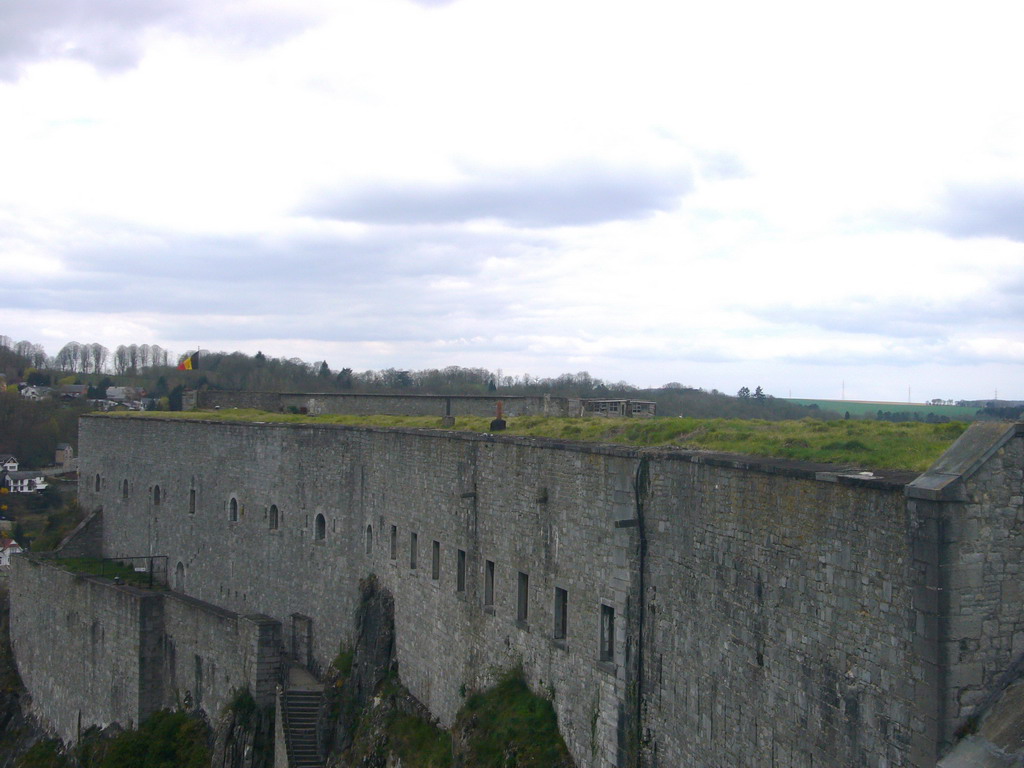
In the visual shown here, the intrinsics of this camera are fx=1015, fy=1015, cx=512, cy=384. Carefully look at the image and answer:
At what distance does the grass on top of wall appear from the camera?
33.6 ft

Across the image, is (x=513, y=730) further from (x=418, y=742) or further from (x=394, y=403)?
(x=394, y=403)

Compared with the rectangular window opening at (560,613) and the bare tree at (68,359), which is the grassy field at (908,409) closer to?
the rectangular window opening at (560,613)

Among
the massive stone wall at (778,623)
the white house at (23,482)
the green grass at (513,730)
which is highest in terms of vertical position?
the massive stone wall at (778,623)

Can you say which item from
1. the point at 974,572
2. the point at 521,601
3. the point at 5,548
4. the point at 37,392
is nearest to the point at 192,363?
the point at 5,548

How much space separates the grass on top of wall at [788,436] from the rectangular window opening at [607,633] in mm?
2404

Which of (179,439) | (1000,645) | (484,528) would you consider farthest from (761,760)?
(179,439)

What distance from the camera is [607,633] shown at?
46.1 ft

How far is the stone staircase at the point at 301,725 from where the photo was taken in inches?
877

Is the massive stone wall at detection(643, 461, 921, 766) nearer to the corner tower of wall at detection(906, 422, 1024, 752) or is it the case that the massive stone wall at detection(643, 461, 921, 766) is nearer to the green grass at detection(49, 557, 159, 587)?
the corner tower of wall at detection(906, 422, 1024, 752)

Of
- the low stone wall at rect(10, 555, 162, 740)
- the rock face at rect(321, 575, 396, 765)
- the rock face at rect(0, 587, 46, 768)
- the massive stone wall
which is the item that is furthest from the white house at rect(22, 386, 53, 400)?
the massive stone wall

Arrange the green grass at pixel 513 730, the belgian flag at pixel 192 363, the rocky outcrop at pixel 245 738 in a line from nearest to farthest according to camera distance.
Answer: the green grass at pixel 513 730
the rocky outcrop at pixel 245 738
the belgian flag at pixel 192 363

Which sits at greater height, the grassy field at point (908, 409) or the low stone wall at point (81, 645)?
the grassy field at point (908, 409)

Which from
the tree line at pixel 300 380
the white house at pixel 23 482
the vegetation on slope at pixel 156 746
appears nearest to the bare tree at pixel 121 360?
the tree line at pixel 300 380

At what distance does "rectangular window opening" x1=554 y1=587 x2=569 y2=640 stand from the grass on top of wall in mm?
2404
